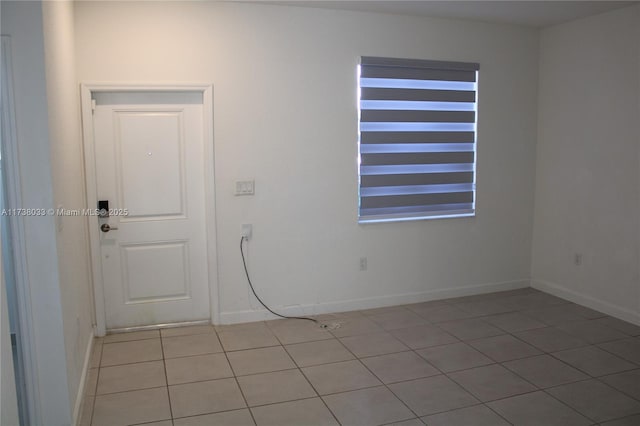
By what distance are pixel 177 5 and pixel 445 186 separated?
2759mm

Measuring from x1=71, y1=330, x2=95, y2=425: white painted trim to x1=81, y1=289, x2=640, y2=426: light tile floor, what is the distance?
1.6 inches

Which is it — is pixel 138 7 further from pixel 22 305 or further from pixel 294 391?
pixel 294 391

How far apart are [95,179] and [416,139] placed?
2694mm

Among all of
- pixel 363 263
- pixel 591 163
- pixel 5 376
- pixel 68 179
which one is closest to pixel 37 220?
pixel 68 179

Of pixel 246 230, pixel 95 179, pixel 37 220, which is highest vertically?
pixel 95 179

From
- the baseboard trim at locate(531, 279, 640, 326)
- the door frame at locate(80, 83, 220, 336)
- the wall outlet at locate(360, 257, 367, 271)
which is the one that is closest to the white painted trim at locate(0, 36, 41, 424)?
the door frame at locate(80, 83, 220, 336)

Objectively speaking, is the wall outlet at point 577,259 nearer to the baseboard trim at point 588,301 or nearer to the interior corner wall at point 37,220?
the baseboard trim at point 588,301

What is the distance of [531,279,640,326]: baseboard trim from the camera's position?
421cm

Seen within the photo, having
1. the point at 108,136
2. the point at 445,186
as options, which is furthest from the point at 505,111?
the point at 108,136

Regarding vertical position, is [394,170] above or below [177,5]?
below

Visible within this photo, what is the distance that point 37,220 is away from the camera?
7.83 feet

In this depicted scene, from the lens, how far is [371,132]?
14.5 feet

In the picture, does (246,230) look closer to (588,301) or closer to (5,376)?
(5,376)

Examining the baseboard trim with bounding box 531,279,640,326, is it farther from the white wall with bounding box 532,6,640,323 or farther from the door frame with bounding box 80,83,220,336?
the door frame with bounding box 80,83,220,336
